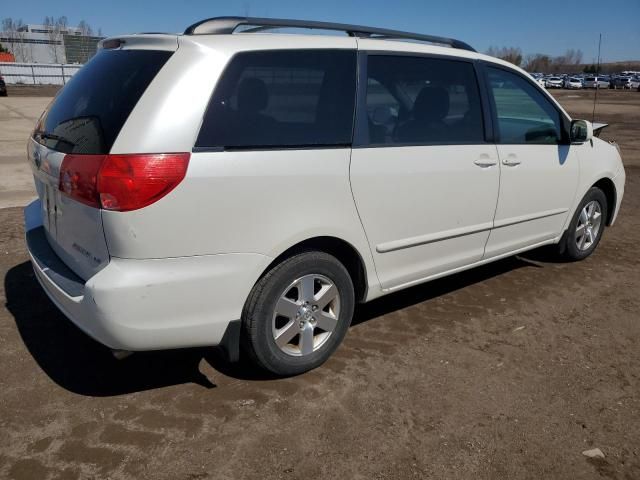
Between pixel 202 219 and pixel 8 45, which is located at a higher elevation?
pixel 8 45

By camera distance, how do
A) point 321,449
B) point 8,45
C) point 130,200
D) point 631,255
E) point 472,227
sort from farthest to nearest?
point 8,45 < point 631,255 < point 472,227 < point 321,449 < point 130,200

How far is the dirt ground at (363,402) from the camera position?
2.62 metres

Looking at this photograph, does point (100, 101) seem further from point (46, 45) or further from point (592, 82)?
point (46, 45)

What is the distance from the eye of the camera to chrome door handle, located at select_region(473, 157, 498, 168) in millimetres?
3930

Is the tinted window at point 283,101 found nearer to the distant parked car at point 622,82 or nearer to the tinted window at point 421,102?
the tinted window at point 421,102

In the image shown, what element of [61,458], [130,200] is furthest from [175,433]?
[130,200]

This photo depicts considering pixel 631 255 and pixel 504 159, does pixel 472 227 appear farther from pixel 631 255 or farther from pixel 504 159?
pixel 631 255

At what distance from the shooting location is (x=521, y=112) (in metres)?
4.53

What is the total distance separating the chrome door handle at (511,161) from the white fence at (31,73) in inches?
2061

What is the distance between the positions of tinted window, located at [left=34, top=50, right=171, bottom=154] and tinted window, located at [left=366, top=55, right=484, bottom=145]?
4.20 ft

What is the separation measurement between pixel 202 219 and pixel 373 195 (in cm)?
109

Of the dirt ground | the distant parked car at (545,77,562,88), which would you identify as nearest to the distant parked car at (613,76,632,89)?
the distant parked car at (545,77,562,88)

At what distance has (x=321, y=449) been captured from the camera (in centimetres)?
270

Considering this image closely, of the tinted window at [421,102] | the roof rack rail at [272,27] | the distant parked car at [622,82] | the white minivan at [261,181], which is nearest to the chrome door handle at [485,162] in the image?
the white minivan at [261,181]
